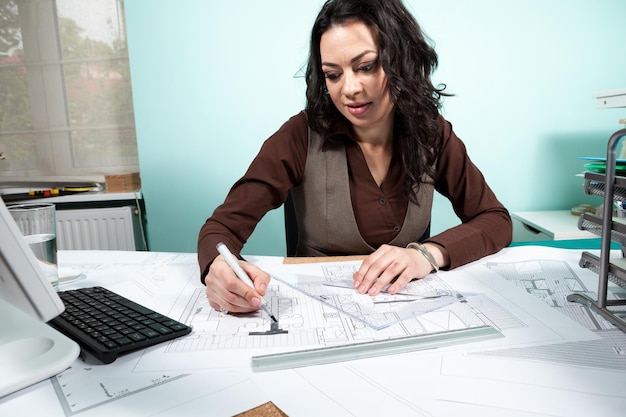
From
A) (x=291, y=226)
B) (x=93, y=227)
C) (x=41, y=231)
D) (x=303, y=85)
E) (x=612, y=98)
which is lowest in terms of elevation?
(x=93, y=227)

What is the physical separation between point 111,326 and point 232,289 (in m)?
0.18

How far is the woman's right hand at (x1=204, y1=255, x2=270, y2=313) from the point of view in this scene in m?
0.72

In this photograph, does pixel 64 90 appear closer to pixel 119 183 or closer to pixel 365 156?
pixel 119 183

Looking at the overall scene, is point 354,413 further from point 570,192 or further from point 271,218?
point 570,192

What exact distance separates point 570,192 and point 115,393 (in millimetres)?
2331

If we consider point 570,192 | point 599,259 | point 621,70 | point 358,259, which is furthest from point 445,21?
point 599,259

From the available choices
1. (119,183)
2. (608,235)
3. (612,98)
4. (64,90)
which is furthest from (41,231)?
(612,98)

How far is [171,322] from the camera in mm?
681

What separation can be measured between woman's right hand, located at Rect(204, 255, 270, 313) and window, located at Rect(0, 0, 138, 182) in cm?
185

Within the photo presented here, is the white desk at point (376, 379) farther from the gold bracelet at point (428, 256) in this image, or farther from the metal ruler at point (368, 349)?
the gold bracelet at point (428, 256)

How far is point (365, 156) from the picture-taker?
1316mm

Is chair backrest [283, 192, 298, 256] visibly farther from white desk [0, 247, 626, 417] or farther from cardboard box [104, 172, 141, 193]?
cardboard box [104, 172, 141, 193]

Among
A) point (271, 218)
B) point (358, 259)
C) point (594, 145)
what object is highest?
point (594, 145)

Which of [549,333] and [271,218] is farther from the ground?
Answer: [549,333]
